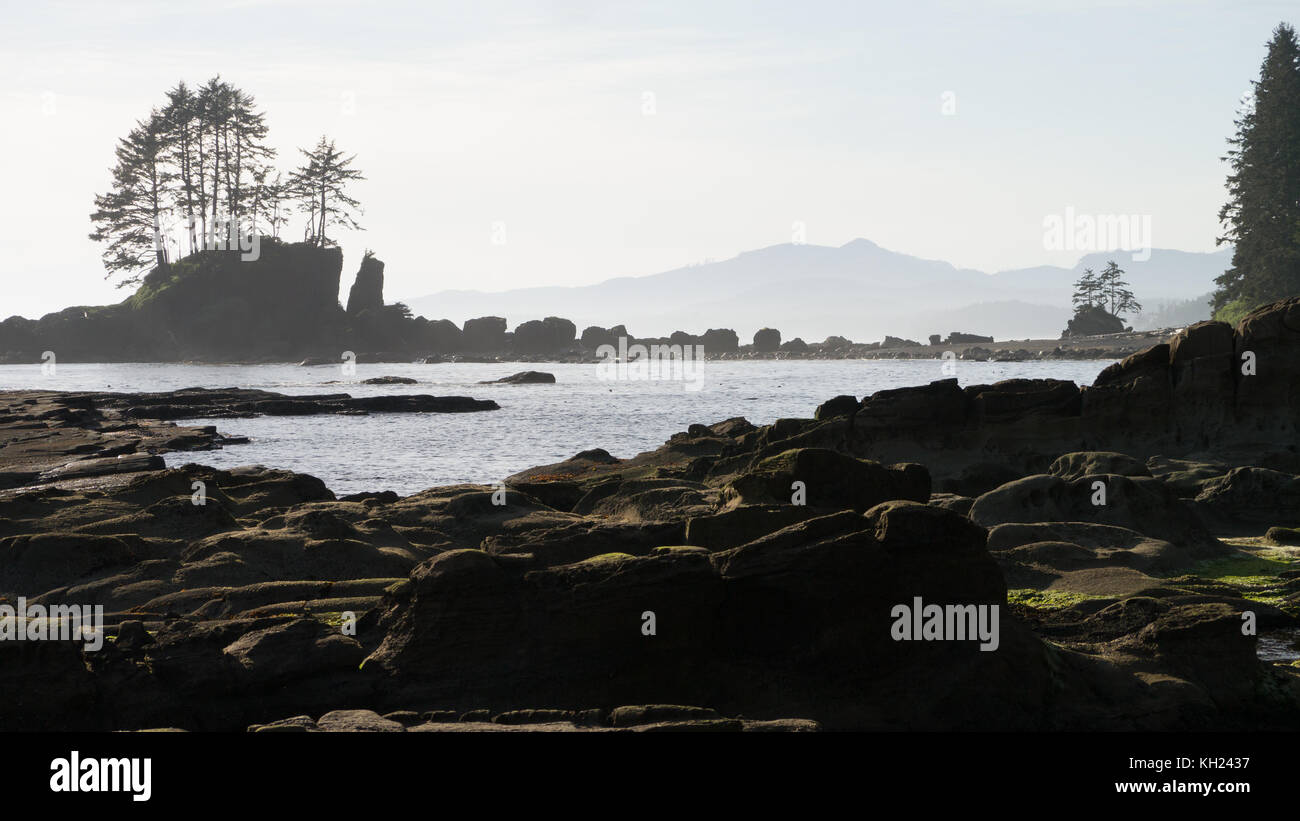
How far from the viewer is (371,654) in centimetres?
1149

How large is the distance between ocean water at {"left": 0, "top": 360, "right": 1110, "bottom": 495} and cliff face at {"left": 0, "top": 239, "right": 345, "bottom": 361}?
4.05 metres

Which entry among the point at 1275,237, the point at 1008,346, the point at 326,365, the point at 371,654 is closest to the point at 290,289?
the point at 326,365

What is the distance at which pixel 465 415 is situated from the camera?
226 feet

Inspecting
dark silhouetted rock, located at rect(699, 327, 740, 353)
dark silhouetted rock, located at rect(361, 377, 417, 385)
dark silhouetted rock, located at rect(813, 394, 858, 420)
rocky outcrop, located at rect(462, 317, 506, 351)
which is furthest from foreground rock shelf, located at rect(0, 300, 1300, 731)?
dark silhouetted rock, located at rect(699, 327, 740, 353)

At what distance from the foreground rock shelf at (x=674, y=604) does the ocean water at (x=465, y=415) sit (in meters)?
18.0

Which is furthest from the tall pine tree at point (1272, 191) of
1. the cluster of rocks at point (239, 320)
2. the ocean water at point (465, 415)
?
the cluster of rocks at point (239, 320)

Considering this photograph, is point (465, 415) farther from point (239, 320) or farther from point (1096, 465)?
point (239, 320)

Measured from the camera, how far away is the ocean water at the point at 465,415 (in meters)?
43.5

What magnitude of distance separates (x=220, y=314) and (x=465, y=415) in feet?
236

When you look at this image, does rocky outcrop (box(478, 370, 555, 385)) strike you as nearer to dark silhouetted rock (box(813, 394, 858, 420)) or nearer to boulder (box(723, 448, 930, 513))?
dark silhouetted rock (box(813, 394, 858, 420))

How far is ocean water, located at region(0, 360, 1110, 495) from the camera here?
143ft
